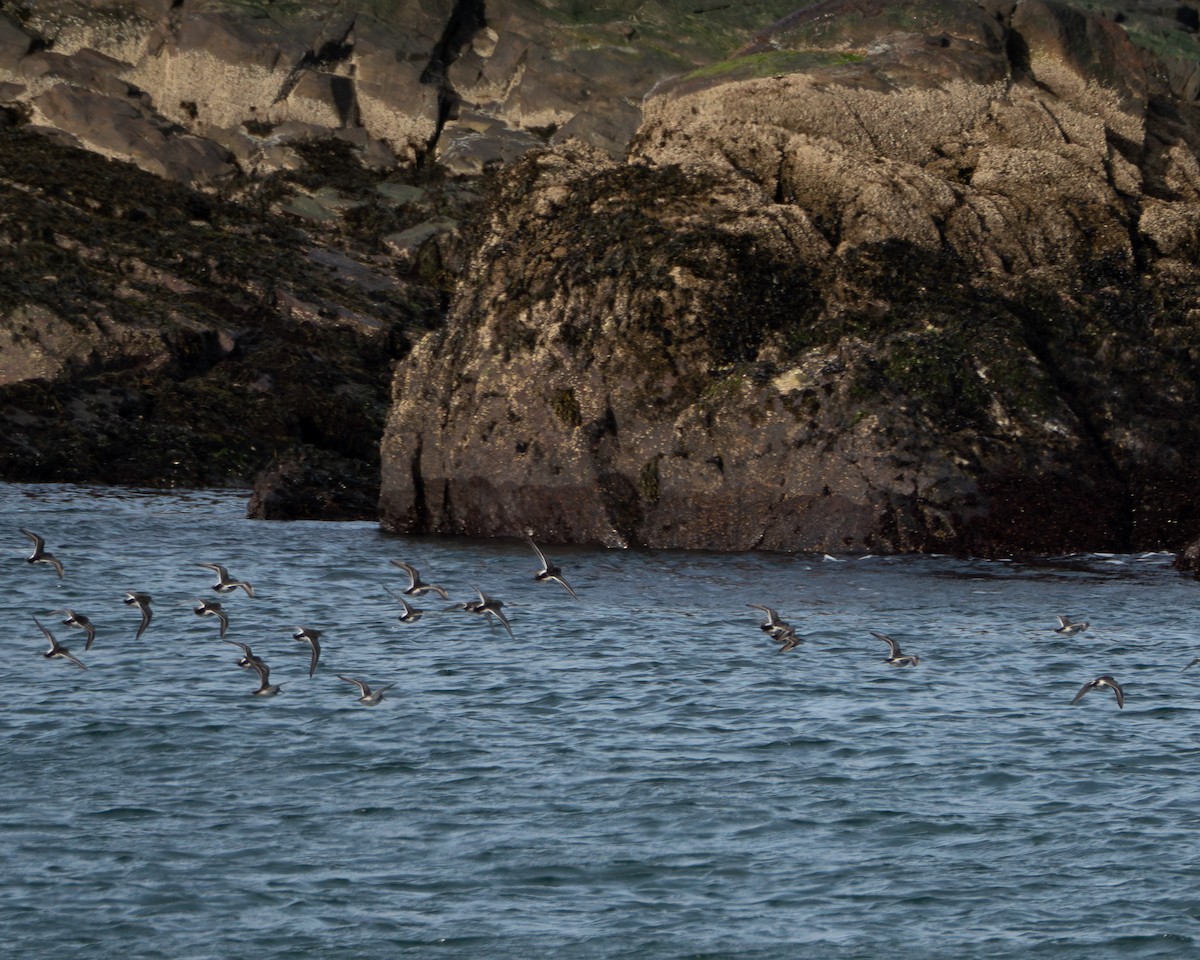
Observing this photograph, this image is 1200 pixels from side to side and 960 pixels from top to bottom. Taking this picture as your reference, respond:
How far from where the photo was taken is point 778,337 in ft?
85.1

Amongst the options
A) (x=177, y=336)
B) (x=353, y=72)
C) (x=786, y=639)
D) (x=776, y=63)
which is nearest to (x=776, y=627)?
(x=786, y=639)

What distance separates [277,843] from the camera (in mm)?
13500

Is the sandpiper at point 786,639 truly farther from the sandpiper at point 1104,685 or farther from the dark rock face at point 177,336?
the dark rock face at point 177,336

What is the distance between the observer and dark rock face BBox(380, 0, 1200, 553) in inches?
966

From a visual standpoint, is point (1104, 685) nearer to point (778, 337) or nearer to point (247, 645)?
point (247, 645)

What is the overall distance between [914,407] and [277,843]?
1319 centimetres

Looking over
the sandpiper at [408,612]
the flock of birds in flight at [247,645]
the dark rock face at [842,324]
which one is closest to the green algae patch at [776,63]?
the dark rock face at [842,324]

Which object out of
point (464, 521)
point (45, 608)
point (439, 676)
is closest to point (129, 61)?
point (464, 521)

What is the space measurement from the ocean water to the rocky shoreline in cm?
134

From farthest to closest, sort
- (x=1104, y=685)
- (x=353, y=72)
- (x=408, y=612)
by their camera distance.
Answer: (x=353, y=72)
(x=408, y=612)
(x=1104, y=685)

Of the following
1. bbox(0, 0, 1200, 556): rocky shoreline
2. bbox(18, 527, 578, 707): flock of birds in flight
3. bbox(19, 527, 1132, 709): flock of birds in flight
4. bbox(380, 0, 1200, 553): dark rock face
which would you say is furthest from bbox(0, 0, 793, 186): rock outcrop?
bbox(19, 527, 1132, 709): flock of birds in flight

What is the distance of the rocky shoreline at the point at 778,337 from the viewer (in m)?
24.7

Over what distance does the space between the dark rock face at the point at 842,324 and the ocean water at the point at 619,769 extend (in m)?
1.17

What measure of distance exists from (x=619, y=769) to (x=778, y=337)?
38.2ft
